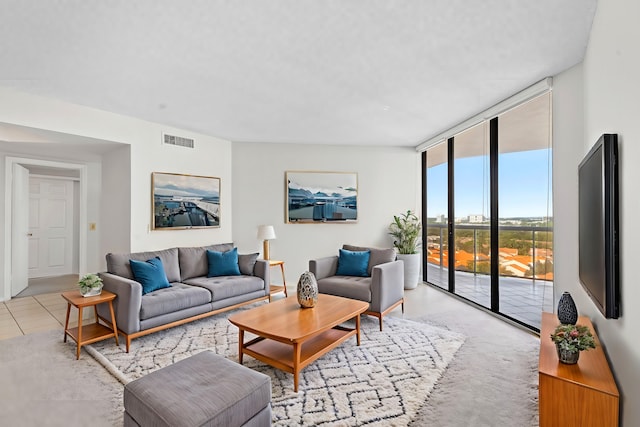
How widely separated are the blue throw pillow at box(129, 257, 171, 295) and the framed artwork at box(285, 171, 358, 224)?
242 centimetres

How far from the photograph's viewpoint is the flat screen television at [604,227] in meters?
1.65

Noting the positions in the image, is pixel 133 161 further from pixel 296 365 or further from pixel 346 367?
pixel 346 367

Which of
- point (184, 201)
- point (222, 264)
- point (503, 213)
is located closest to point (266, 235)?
point (222, 264)

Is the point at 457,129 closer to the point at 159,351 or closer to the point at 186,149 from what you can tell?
the point at 186,149

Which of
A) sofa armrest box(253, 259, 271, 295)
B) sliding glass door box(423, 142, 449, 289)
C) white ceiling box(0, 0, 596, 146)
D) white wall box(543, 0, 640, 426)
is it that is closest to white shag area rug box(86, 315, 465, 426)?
sofa armrest box(253, 259, 271, 295)

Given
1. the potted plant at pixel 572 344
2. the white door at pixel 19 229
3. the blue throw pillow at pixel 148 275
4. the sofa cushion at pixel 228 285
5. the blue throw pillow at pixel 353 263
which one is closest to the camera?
the potted plant at pixel 572 344

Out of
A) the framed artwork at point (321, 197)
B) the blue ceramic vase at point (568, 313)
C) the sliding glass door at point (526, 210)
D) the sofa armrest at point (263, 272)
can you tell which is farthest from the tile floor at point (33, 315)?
the sliding glass door at point (526, 210)

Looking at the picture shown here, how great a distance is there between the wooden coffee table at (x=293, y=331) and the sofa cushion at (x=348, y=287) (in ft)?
1.53

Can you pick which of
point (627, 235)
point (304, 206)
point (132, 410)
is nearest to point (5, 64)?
point (132, 410)

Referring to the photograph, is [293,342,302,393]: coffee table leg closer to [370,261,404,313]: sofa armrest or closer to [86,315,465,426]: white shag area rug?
[86,315,465,426]: white shag area rug

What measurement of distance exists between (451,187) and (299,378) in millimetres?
3690

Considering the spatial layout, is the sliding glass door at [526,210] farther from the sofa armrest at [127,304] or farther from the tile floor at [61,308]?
the sofa armrest at [127,304]

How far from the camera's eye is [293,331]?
2.53 metres

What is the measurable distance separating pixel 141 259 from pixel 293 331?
2.35 metres
